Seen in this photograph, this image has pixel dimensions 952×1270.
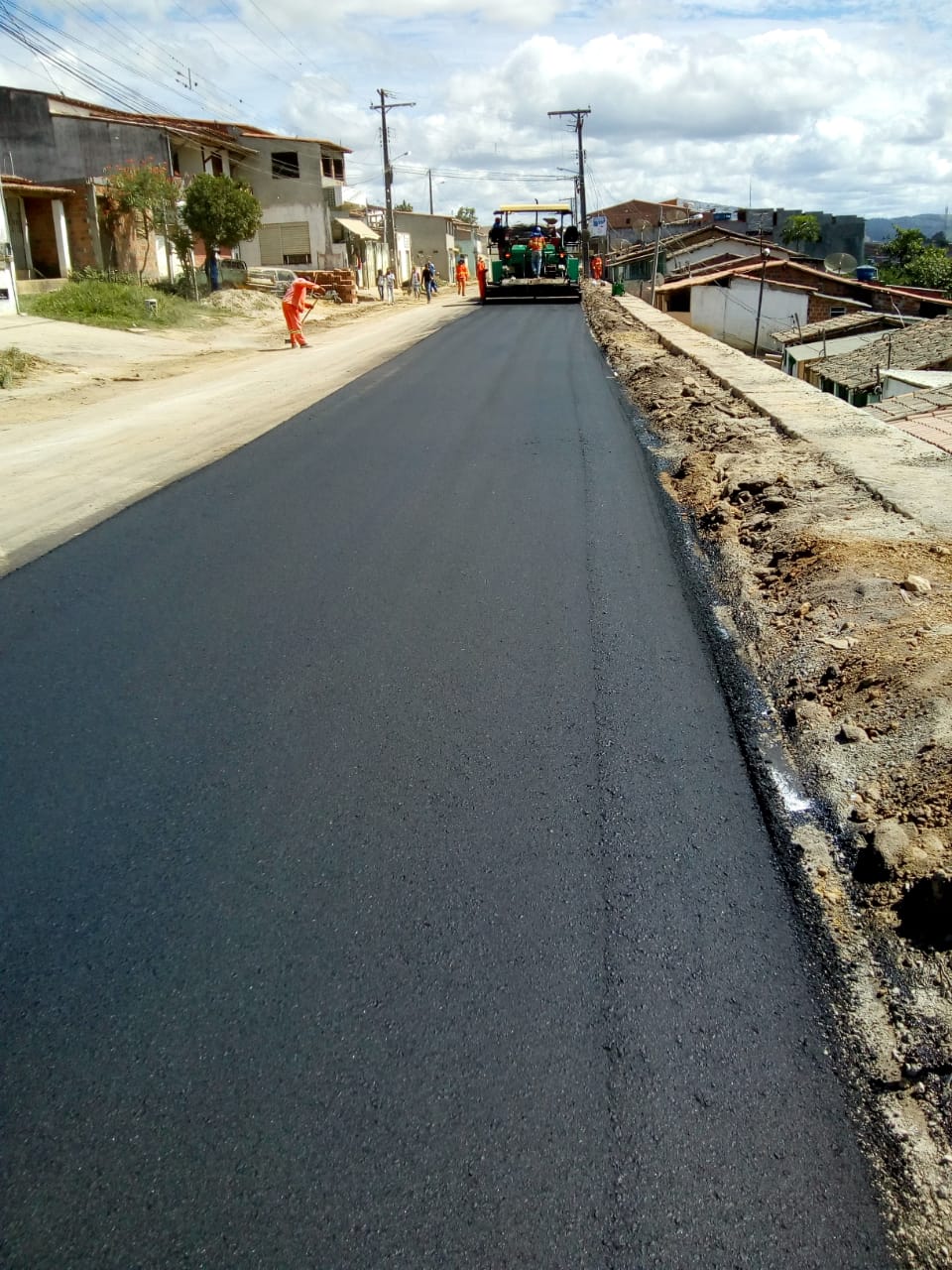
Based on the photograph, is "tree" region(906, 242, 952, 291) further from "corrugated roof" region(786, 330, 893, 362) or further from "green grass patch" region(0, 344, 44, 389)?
"green grass patch" region(0, 344, 44, 389)

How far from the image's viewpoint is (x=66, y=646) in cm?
517

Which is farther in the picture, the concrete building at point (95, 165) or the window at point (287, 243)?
the window at point (287, 243)

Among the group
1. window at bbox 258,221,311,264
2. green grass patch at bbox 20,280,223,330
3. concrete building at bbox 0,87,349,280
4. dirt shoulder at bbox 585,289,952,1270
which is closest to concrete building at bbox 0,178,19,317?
green grass patch at bbox 20,280,223,330

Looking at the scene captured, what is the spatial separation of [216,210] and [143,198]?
7.86 ft

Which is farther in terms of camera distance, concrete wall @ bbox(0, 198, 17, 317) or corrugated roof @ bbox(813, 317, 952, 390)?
concrete wall @ bbox(0, 198, 17, 317)

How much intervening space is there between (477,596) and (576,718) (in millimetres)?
1547

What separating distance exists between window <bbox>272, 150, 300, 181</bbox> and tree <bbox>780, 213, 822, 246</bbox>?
37.9 meters

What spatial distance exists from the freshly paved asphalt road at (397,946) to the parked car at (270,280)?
34.0m

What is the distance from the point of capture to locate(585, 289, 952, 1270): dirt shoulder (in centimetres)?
250

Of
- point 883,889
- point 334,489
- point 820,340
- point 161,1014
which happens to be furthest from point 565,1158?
point 820,340

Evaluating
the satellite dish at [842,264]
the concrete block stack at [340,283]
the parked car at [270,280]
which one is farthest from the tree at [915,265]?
the parked car at [270,280]

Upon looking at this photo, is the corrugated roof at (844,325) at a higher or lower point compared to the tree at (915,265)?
lower

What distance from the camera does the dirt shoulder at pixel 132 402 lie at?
8281mm

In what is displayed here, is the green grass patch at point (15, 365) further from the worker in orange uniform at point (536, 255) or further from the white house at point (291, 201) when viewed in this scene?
the white house at point (291, 201)
